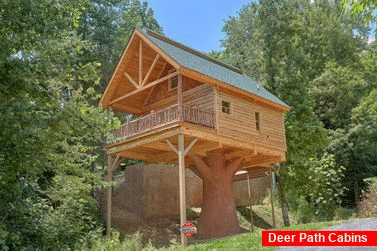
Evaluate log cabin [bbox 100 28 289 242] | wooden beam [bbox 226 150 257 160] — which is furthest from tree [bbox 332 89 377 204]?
wooden beam [bbox 226 150 257 160]

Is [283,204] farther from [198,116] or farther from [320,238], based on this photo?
[320,238]

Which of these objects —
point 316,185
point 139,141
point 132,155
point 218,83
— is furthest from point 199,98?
point 316,185

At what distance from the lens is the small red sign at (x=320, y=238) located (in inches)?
406

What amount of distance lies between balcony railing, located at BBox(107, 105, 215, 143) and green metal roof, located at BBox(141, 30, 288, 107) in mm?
1931

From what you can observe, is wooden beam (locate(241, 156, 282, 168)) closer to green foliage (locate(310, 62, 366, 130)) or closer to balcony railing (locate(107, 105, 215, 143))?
balcony railing (locate(107, 105, 215, 143))

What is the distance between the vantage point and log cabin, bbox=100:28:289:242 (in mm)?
18078

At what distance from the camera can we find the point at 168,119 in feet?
59.0

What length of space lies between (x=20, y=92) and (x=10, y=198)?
8.44 feet

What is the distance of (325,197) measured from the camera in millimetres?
26578

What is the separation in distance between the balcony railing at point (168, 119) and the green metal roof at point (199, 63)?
1.93m

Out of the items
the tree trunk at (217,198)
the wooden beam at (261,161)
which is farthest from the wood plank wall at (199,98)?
the wooden beam at (261,161)

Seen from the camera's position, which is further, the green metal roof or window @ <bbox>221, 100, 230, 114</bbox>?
window @ <bbox>221, 100, 230, 114</bbox>

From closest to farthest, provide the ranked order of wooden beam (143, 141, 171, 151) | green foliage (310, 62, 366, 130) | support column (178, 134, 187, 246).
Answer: support column (178, 134, 187, 246) < wooden beam (143, 141, 171, 151) < green foliage (310, 62, 366, 130)

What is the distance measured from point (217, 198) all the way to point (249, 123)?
14.4ft
